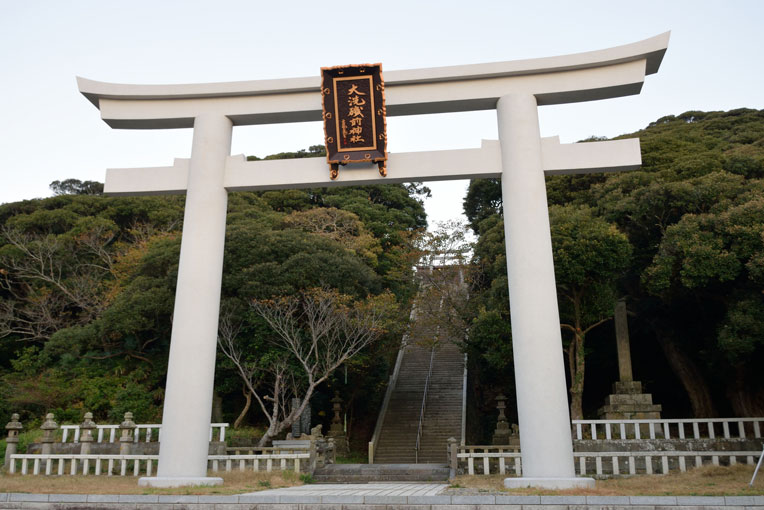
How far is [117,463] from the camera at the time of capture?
33.0ft

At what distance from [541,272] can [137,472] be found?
23.9 ft

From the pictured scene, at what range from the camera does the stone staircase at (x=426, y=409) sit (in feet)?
48.6

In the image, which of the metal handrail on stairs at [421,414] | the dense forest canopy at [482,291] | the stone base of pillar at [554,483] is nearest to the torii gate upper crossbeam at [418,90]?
the dense forest canopy at [482,291]

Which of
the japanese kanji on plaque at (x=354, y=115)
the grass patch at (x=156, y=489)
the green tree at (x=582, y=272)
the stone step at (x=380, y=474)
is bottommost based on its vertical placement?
the stone step at (x=380, y=474)

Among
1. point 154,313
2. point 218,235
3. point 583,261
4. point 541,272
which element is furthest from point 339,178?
point 154,313

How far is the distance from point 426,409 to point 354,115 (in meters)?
10.7

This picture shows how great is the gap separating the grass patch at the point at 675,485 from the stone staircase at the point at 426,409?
518cm

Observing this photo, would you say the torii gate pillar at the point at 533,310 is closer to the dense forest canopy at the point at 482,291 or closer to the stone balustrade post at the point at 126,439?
the dense forest canopy at the point at 482,291

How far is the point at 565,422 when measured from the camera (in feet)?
24.0

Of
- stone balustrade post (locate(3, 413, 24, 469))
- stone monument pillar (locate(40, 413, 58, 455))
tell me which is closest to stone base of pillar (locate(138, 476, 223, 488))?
stone monument pillar (locate(40, 413, 58, 455))

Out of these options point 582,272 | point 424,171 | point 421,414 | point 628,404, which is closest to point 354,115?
point 424,171

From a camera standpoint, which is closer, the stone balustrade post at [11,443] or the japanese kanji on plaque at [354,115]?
the japanese kanji on plaque at [354,115]

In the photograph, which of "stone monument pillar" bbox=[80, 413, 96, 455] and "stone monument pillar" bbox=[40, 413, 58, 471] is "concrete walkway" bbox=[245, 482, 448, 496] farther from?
"stone monument pillar" bbox=[40, 413, 58, 471]

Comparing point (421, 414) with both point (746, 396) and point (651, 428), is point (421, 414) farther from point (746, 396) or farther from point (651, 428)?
point (746, 396)
